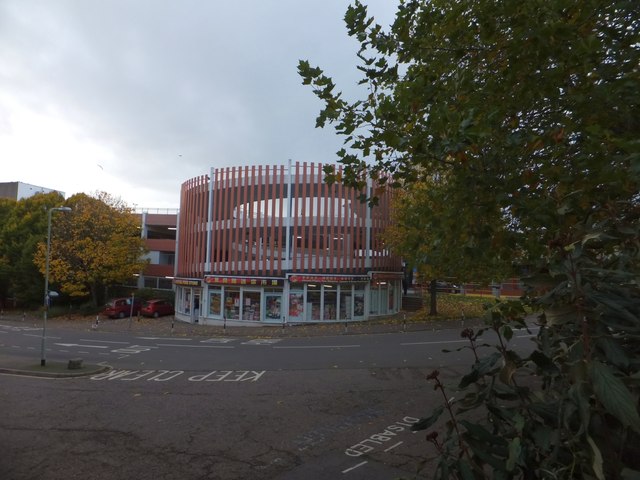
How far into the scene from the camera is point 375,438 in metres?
7.79

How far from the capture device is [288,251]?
28.8 m

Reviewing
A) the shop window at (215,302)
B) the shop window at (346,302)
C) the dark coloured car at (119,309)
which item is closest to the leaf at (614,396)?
the shop window at (346,302)

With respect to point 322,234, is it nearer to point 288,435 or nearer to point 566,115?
point 288,435

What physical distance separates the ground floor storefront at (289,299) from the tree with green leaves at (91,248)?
8217 mm

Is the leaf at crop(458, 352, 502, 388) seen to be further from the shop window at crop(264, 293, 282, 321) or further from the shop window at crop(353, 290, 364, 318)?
the shop window at crop(353, 290, 364, 318)

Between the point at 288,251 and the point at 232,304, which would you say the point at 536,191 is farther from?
the point at 232,304

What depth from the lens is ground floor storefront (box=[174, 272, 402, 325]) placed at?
1125 inches

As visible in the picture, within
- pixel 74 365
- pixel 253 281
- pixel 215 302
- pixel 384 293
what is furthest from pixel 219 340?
pixel 384 293

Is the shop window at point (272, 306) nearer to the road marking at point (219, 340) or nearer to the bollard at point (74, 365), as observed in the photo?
the road marking at point (219, 340)

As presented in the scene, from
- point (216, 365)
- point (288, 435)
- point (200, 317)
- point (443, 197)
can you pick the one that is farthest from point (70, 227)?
point (443, 197)

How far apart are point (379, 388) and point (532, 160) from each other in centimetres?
799

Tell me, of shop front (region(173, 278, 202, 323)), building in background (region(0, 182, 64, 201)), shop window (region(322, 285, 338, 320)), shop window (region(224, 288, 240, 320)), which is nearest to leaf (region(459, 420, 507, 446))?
shop window (region(322, 285, 338, 320))

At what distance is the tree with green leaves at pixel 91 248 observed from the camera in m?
33.9

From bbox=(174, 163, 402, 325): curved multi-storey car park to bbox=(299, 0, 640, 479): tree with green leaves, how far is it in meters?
21.5
